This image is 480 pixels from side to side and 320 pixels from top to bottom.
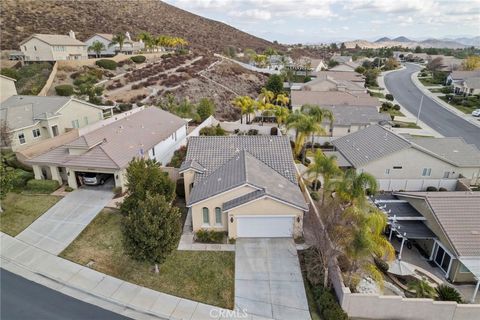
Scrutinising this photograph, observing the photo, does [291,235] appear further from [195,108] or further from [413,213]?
[195,108]

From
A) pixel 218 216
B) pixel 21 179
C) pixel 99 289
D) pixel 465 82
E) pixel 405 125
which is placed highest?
pixel 465 82

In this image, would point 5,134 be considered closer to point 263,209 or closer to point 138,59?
point 263,209

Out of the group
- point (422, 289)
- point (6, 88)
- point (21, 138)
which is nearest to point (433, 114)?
point (422, 289)

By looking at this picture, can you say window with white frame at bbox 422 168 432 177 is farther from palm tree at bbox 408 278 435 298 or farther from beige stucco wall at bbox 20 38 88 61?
beige stucco wall at bbox 20 38 88 61

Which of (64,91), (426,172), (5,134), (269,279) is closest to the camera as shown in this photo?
(269,279)

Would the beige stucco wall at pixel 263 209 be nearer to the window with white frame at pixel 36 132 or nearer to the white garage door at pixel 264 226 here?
the white garage door at pixel 264 226

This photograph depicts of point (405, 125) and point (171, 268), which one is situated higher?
point (405, 125)

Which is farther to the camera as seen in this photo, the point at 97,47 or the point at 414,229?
the point at 97,47

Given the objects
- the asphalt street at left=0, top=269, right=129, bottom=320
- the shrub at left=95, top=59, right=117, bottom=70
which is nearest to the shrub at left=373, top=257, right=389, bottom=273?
the asphalt street at left=0, top=269, right=129, bottom=320
